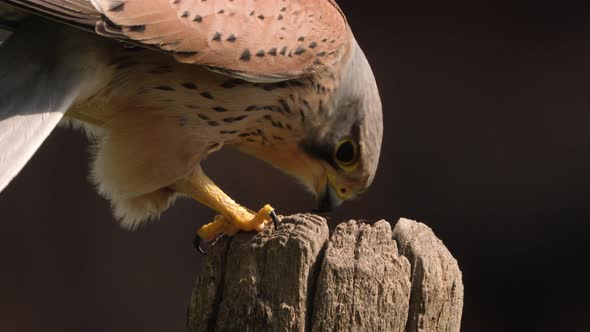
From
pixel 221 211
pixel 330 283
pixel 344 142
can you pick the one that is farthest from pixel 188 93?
pixel 330 283

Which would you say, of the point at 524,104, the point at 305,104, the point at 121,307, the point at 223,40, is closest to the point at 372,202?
the point at 524,104

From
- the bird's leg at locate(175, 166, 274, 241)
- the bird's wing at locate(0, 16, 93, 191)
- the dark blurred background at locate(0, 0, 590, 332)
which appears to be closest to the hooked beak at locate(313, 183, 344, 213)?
the bird's leg at locate(175, 166, 274, 241)

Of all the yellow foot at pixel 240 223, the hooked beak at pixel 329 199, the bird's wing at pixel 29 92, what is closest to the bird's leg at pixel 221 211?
the yellow foot at pixel 240 223

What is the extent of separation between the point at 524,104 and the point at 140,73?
3247 millimetres

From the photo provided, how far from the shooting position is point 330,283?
9.23 ft

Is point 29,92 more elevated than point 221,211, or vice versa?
point 29,92

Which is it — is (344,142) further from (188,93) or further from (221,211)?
(188,93)

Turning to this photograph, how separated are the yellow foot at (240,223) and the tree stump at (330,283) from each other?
0.24 m

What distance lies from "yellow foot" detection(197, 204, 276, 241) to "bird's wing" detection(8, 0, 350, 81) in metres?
0.42

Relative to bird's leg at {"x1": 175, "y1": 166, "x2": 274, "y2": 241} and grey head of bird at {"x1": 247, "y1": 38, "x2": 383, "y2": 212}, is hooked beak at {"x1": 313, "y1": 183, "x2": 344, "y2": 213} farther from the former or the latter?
bird's leg at {"x1": 175, "y1": 166, "x2": 274, "y2": 241}

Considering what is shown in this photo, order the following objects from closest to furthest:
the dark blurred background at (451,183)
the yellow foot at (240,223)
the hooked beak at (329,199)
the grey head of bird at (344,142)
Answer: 1. the yellow foot at (240,223)
2. the grey head of bird at (344,142)
3. the hooked beak at (329,199)
4. the dark blurred background at (451,183)

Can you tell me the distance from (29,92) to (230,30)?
617mm

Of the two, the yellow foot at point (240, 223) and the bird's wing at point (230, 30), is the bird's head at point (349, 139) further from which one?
the yellow foot at point (240, 223)

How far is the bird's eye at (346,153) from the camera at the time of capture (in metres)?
3.78
